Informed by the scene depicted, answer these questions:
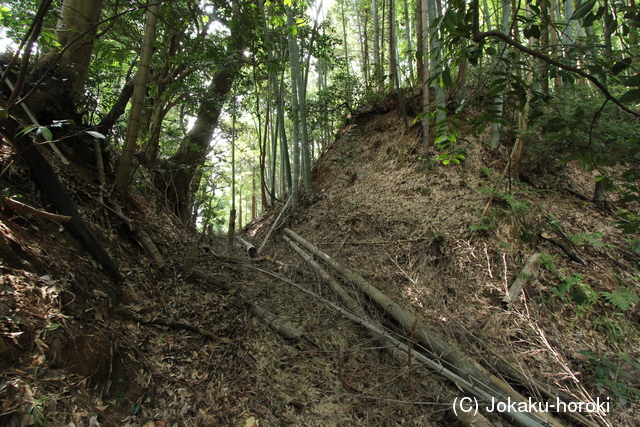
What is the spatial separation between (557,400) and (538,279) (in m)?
1.50

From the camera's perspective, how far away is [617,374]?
94.2 inches

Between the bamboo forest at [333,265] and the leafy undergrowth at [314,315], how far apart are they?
16mm

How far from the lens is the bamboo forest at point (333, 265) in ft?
4.35

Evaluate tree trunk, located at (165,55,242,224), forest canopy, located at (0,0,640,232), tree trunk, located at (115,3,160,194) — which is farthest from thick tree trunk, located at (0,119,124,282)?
tree trunk, located at (165,55,242,224)

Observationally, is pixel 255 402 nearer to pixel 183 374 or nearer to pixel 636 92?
pixel 183 374

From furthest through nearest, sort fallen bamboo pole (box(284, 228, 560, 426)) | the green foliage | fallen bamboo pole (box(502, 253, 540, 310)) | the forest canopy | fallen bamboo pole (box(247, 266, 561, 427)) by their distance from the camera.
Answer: fallen bamboo pole (box(502, 253, 540, 310)) → the green foliage → fallen bamboo pole (box(284, 228, 560, 426)) → fallen bamboo pole (box(247, 266, 561, 427)) → the forest canopy

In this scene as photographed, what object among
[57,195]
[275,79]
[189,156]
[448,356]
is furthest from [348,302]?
[275,79]

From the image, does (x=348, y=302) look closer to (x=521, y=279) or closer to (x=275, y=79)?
(x=521, y=279)

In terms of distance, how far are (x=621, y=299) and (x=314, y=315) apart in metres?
3.04

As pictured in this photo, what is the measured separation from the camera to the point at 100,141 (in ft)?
11.6

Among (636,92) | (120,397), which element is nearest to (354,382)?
(120,397)

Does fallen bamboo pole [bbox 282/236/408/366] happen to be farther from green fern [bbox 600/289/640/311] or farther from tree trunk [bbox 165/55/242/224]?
tree trunk [bbox 165/55/242/224]

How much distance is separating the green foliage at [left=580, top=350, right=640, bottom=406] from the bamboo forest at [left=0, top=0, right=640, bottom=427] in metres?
0.02

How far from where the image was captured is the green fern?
2.97 metres
